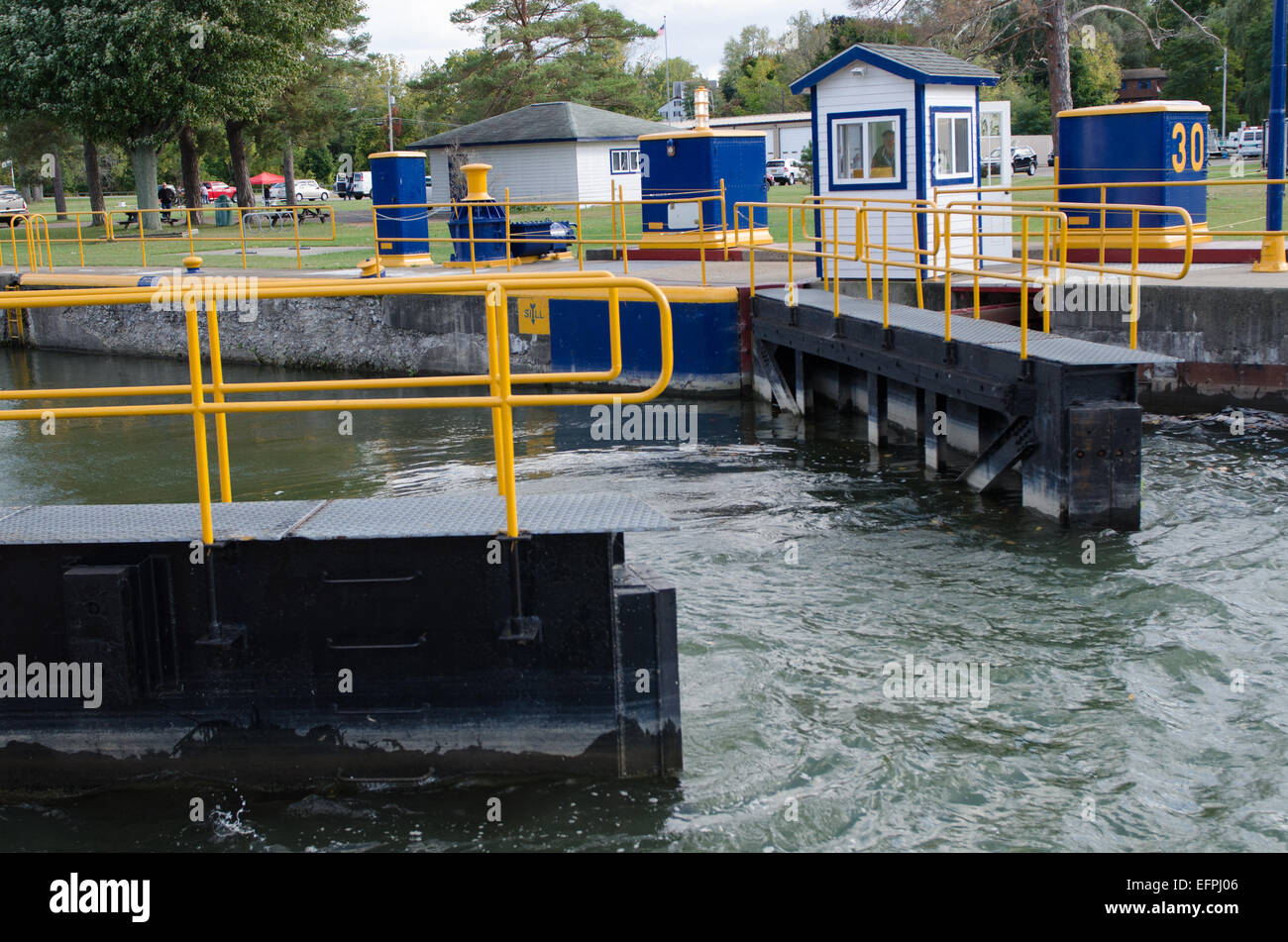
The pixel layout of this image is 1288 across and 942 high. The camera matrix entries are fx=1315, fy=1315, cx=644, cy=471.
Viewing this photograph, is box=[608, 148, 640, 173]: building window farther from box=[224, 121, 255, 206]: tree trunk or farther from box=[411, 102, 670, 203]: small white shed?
box=[224, 121, 255, 206]: tree trunk

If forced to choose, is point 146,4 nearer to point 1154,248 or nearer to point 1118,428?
point 1154,248

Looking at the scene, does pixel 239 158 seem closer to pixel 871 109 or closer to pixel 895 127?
pixel 871 109

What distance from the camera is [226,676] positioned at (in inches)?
225

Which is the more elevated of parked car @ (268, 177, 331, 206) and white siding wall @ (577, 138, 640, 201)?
parked car @ (268, 177, 331, 206)

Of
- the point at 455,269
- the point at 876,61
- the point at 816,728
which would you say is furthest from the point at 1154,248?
the point at 816,728

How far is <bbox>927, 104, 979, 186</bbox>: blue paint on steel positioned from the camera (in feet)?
53.5

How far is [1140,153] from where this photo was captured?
17.9 metres

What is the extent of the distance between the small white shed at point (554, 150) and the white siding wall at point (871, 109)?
3066 cm

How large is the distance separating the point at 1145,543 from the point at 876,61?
8697mm

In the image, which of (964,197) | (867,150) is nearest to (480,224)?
(867,150)

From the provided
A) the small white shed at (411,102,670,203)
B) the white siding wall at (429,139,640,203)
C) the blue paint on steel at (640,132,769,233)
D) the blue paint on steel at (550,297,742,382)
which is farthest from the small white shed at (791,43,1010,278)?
the white siding wall at (429,139,640,203)

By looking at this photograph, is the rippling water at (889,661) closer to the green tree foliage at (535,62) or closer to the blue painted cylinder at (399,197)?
the blue painted cylinder at (399,197)

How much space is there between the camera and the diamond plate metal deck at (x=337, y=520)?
5625mm

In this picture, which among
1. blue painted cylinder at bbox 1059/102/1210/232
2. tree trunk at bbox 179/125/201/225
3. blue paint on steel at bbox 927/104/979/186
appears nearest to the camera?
blue paint on steel at bbox 927/104/979/186
